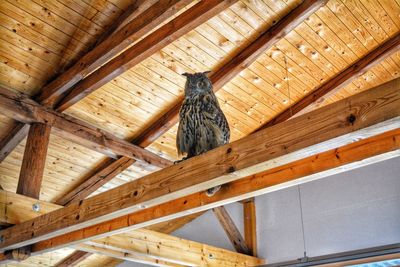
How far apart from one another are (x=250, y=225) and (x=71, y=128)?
2816 millimetres

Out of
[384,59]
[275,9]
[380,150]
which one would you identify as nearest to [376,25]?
[384,59]

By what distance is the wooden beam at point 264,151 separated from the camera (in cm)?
160

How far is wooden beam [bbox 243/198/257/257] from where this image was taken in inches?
233

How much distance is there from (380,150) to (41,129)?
301cm

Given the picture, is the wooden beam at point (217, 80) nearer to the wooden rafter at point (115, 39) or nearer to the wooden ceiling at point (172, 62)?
the wooden ceiling at point (172, 62)

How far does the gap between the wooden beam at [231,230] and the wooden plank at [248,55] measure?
1.71 meters

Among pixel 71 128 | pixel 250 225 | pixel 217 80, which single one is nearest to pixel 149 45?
pixel 217 80

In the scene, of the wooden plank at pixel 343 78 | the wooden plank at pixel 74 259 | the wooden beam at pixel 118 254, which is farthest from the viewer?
the wooden plank at pixel 74 259

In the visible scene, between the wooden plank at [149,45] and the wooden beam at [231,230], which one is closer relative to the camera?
the wooden plank at [149,45]

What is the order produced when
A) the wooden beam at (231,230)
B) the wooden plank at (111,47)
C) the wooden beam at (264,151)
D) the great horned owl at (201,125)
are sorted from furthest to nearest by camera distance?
the wooden beam at (231,230), the wooden plank at (111,47), the great horned owl at (201,125), the wooden beam at (264,151)

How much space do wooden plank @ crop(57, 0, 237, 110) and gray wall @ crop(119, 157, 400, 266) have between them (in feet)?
9.29

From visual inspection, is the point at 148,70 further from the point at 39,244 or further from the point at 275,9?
the point at 39,244

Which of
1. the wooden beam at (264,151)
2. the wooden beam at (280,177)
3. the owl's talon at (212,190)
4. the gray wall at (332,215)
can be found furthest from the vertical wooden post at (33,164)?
the gray wall at (332,215)

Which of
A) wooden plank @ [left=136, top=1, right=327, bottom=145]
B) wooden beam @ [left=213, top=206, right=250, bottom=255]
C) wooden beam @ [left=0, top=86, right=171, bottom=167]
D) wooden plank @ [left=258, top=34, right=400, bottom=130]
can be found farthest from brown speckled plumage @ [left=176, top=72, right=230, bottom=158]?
wooden beam @ [left=213, top=206, right=250, bottom=255]
